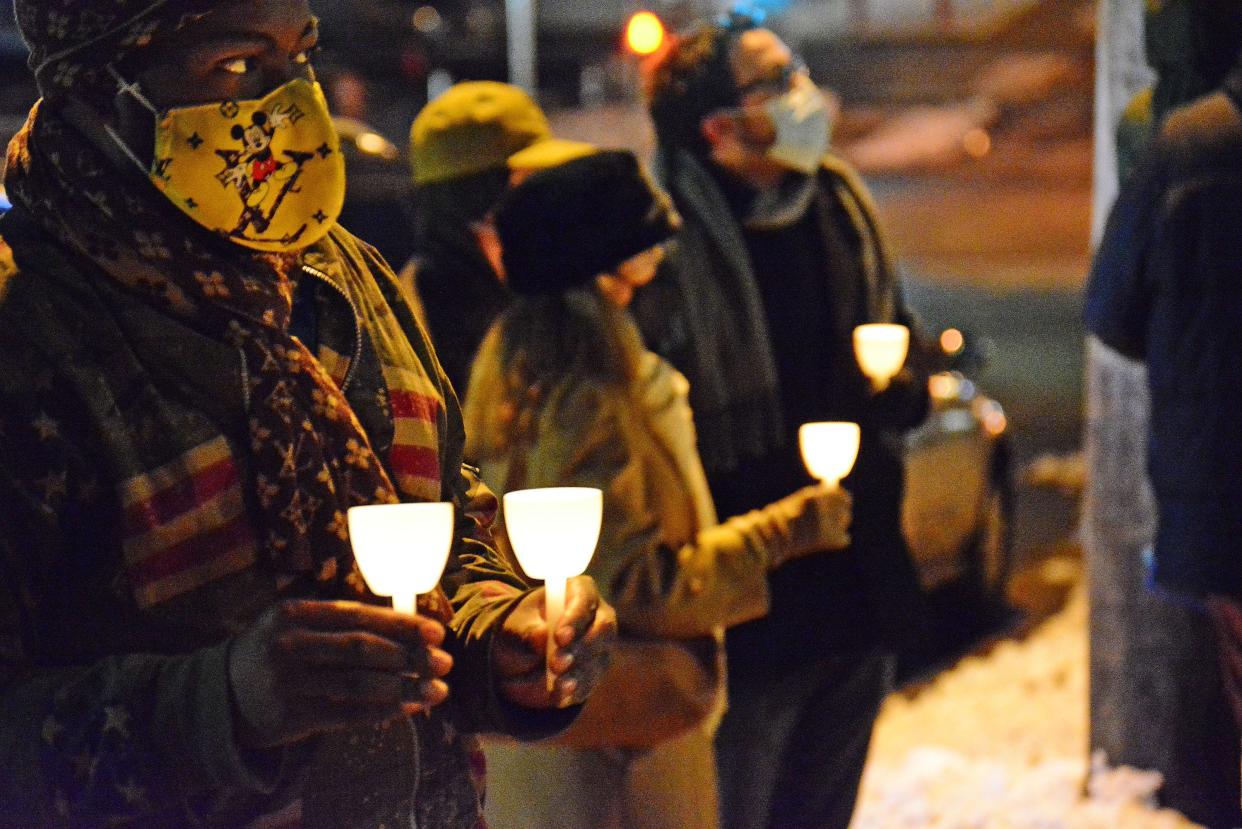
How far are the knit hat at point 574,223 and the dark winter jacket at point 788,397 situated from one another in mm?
679

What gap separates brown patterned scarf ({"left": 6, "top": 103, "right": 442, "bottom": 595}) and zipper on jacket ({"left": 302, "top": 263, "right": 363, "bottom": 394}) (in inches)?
2.8

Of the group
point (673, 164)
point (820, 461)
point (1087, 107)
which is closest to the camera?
point (820, 461)

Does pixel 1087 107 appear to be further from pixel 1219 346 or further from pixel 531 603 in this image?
pixel 531 603

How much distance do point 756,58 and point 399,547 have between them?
10.1ft

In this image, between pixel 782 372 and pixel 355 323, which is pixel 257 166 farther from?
pixel 782 372

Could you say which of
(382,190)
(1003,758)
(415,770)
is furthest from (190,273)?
(382,190)

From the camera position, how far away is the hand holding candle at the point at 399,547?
1.89 metres

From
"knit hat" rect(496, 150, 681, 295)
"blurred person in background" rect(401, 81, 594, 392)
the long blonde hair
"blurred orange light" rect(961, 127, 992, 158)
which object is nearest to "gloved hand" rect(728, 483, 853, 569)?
the long blonde hair

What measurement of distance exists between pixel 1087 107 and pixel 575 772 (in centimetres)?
2396

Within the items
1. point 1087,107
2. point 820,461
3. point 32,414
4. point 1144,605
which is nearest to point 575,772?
point 820,461

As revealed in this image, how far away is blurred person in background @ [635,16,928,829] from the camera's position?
442 cm

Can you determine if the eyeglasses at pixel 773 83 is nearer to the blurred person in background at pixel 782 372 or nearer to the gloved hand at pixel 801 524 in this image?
the blurred person in background at pixel 782 372

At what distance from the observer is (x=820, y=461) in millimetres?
3850

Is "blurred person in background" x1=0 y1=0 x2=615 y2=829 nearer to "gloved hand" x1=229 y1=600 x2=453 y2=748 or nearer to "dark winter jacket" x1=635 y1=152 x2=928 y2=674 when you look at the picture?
"gloved hand" x1=229 y1=600 x2=453 y2=748
